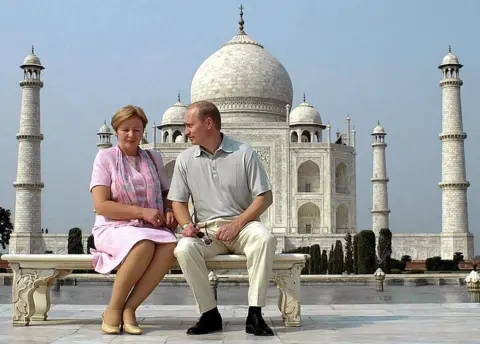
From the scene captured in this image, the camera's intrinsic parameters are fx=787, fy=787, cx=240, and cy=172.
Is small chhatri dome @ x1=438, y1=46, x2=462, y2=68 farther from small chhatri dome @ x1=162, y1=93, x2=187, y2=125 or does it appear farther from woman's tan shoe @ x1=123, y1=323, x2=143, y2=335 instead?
woman's tan shoe @ x1=123, y1=323, x2=143, y2=335

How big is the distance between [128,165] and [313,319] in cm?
147

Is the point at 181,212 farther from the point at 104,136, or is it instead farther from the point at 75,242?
the point at 104,136

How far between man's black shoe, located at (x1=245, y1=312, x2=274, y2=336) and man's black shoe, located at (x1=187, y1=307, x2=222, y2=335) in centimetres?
18

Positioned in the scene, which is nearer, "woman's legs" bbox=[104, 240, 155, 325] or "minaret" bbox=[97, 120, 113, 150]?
"woman's legs" bbox=[104, 240, 155, 325]

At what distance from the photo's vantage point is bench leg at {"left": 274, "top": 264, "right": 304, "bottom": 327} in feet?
14.3

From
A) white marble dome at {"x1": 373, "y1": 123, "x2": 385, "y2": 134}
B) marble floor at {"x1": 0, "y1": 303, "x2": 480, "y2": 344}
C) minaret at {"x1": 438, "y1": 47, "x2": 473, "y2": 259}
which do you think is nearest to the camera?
marble floor at {"x1": 0, "y1": 303, "x2": 480, "y2": 344}

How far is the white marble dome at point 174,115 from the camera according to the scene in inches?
1302

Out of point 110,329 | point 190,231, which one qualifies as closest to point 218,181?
point 190,231

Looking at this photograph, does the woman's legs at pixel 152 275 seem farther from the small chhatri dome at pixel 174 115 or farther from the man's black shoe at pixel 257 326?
the small chhatri dome at pixel 174 115

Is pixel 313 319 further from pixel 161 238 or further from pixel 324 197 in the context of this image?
pixel 324 197

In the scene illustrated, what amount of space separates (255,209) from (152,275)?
0.66m

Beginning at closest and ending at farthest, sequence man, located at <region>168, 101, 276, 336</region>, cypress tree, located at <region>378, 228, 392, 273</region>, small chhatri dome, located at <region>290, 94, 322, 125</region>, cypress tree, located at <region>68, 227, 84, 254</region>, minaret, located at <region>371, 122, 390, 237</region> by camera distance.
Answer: man, located at <region>168, 101, 276, 336</region>
cypress tree, located at <region>378, 228, 392, 273</region>
cypress tree, located at <region>68, 227, 84, 254</region>
minaret, located at <region>371, 122, 390, 237</region>
small chhatri dome, located at <region>290, 94, 322, 125</region>

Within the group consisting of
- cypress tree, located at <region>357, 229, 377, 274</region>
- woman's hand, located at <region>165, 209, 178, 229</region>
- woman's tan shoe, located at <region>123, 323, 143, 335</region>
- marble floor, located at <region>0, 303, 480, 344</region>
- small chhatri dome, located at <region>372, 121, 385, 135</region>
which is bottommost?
cypress tree, located at <region>357, 229, 377, 274</region>

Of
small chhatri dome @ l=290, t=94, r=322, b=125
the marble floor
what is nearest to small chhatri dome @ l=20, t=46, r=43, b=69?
small chhatri dome @ l=290, t=94, r=322, b=125
